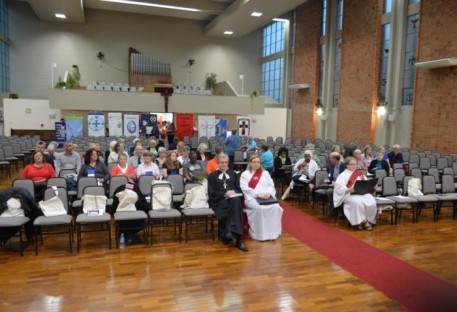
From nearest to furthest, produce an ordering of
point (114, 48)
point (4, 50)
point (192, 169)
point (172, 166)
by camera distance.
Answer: point (172, 166) < point (192, 169) < point (4, 50) < point (114, 48)

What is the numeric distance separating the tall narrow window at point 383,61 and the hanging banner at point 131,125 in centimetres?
1072

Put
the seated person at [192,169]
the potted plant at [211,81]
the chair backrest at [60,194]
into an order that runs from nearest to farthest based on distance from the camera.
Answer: the chair backrest at [60,194]
the seated person at [192,169]
the potted plant at [211,81]

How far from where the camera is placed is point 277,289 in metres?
4.29

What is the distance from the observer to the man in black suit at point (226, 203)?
5.66 metres

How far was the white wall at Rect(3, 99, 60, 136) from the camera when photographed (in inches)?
717

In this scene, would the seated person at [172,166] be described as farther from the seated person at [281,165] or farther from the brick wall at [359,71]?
the brick wall at [359,71]

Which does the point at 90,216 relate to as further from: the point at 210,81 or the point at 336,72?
the point at 210,81

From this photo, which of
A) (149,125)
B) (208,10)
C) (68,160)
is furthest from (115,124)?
(68,160)

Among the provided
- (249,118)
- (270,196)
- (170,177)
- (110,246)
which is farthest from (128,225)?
(249,118)

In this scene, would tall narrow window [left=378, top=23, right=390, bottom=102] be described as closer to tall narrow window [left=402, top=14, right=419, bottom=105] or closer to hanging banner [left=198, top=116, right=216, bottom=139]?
tall narrow window [left=402, top=14, right=419, bottom=105]

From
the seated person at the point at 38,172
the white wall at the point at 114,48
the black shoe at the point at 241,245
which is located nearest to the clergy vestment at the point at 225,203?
the black shoe at the point at 241,245

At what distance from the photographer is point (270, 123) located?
22125 mm

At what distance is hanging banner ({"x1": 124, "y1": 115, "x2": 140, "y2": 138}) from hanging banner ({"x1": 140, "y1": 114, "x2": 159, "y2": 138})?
0.75ft

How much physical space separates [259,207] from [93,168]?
300 centimetres
